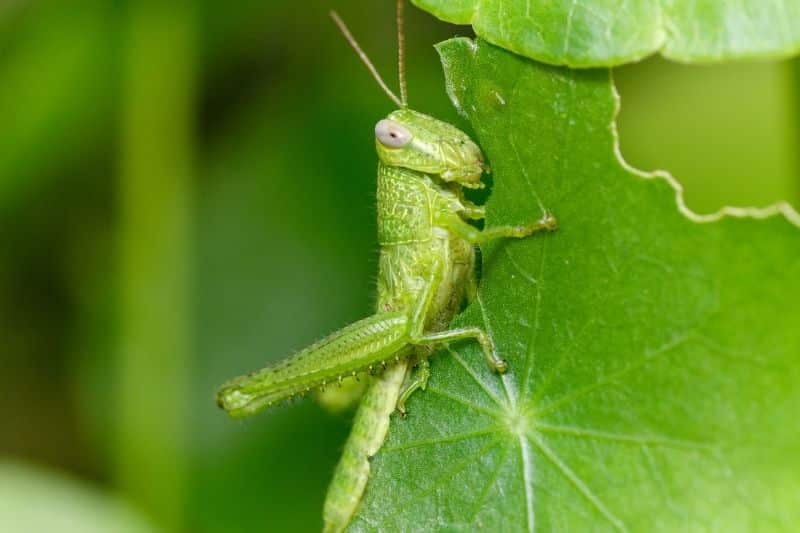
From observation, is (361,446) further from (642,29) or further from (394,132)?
(642,29)

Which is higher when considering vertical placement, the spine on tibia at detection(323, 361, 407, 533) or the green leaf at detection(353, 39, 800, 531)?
the green leaf at detection(353, 39, 800, 531)

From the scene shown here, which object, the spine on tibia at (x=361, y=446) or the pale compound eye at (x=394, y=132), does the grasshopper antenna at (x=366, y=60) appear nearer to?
the pale compound eye at (x=394, y=132)

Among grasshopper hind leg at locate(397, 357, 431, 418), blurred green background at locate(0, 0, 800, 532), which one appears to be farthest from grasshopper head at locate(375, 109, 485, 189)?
blurred green background at locate(0, 0, 800, 532)

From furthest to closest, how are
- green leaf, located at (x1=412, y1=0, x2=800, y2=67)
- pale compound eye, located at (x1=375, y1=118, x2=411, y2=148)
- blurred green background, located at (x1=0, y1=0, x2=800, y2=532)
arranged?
blurred green background, located at (x1=0, y1=0, x2=800, y2=532)
pale compound eye, located at (x1=375, y1=118, x2=411, y2=148)
green leaf, located at (x1=412, y1=0, x2=800, y2=67)

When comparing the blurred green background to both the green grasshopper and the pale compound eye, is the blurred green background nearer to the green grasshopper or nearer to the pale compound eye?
the green grasshopper

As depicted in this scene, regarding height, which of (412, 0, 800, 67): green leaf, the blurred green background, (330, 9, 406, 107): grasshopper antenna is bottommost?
the blurred green background

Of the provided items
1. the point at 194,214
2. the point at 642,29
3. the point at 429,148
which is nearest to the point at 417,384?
the point at 429,148

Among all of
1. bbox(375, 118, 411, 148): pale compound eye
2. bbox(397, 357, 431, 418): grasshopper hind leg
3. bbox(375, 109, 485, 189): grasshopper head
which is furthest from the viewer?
bbox(375, 118, 411, 148): pale compound eye

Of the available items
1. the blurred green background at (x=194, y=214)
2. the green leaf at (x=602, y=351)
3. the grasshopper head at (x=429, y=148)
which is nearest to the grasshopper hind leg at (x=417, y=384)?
the green leaf at (x=602, y=351)

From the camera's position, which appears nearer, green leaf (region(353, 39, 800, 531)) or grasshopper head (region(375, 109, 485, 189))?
green leaf (region(353, 39, 800, 531))

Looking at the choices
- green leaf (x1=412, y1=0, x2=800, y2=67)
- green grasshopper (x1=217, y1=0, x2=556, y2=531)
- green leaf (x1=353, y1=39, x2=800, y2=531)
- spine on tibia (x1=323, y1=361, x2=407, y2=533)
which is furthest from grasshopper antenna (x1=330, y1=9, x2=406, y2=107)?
spine on tibia (x1=323, y1=361, x2=407, y2=533)
